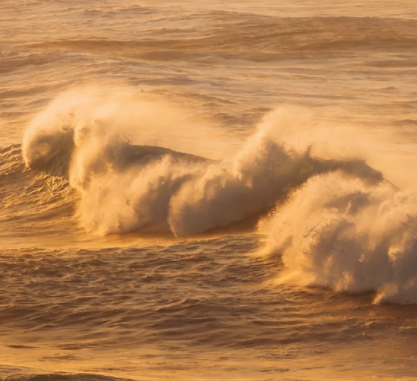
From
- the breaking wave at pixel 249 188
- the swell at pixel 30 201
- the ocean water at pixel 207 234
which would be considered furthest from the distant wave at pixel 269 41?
the swell at pixel 30 201

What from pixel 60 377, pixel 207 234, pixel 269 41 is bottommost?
pixel 207 234

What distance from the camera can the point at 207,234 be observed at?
11523mm

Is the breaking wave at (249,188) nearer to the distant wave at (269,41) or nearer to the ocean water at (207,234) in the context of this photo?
the ocean water at (207,234)

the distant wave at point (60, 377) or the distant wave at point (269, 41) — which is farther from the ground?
the distant wave at point (269, 41)

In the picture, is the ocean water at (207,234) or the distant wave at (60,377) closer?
the distant wave at (60,377)

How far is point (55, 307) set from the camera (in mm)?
9328

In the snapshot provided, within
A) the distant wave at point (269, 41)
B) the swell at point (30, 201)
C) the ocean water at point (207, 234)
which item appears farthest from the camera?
the distant wave at point (269, 41)

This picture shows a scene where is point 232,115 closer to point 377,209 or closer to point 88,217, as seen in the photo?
point 88,217

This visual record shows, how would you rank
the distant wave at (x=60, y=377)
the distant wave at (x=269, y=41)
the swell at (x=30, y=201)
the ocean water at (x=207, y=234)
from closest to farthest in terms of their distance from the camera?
the distant wave at (x=60, y=377)
the ocean water at (x=207, y=234)
the swell at (x=30, y=201)
the distant wave at (x=269, y=41)

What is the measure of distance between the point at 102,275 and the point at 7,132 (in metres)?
8.90

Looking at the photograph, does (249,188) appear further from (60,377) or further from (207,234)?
(60,377)

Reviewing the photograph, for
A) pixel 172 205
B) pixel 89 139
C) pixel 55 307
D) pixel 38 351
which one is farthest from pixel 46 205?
pixel 38 351

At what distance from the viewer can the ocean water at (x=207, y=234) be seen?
26.7 feet

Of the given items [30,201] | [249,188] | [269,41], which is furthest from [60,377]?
[269,41]
